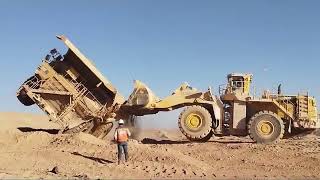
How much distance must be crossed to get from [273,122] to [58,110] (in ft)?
27.5

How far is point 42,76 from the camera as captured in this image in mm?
19656

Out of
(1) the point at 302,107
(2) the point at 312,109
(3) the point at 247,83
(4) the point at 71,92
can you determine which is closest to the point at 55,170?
(4) the point at 71,92

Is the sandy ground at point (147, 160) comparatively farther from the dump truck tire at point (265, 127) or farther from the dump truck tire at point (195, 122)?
the dump truck tire at point (195, 122)

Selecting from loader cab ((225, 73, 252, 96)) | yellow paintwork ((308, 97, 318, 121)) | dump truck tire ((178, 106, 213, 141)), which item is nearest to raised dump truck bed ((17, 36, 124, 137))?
dump truck tire ((178, 106, 213, 141))

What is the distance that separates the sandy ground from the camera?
1291cm

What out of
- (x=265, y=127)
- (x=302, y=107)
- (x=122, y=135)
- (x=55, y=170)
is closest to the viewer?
(x=55, y=170)

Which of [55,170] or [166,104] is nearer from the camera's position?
[55,170]

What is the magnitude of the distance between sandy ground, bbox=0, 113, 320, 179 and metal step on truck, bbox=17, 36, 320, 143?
1146mm

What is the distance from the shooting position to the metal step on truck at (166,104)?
1939cm

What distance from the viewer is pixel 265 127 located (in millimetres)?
19297

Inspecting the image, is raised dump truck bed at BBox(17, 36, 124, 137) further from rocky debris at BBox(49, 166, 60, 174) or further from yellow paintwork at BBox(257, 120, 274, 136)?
rocky debris at BBox(49, 166, 60, 174)

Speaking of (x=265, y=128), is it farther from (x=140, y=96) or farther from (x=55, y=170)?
(x=55, y=170)

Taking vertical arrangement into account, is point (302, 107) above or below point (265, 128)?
above

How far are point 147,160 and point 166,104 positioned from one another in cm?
552
